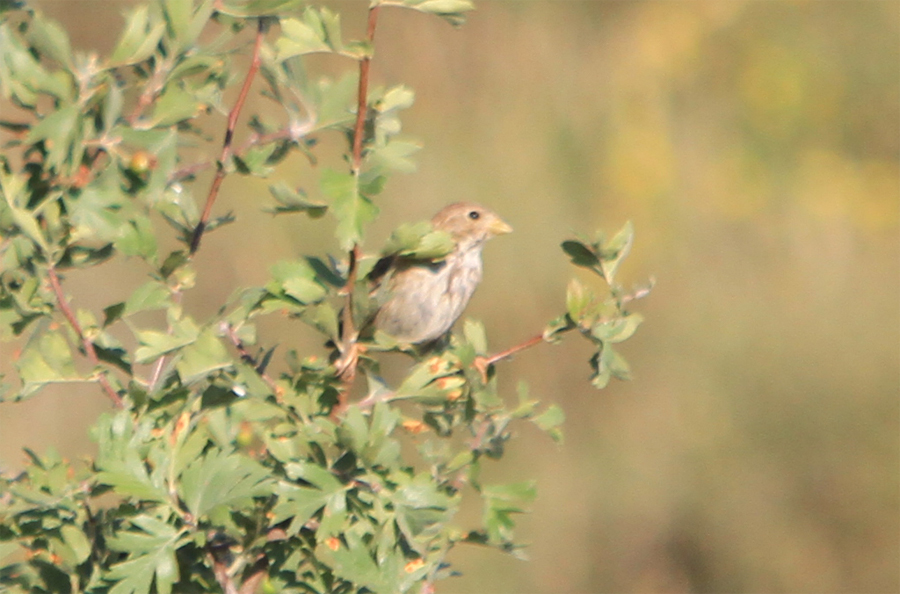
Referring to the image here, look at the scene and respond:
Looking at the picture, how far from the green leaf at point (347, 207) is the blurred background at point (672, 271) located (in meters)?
3.98

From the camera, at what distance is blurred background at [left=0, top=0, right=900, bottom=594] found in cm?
706

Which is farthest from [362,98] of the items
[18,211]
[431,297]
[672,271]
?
[672,271]

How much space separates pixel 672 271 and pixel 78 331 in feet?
21.4

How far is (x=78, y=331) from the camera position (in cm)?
205

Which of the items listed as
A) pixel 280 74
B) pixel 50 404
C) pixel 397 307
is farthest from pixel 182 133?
pixel 50 404

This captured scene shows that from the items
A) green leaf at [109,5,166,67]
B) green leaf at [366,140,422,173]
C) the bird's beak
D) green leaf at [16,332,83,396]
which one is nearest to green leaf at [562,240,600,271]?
green leaf at [366,140,422,173]

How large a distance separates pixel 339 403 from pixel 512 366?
5486mm

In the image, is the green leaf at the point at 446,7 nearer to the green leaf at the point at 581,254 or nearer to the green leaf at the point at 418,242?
the green leaf at the point at 418,242

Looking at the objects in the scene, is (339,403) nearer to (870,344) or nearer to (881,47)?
(870,344)

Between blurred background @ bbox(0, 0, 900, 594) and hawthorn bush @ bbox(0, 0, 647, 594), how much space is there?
12.3 feet

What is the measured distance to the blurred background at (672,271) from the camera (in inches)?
278

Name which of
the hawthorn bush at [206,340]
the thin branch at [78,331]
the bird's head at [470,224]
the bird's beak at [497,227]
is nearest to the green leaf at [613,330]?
the hawthorn bush at [206,340]

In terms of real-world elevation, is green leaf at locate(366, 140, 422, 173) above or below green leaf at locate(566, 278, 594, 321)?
above

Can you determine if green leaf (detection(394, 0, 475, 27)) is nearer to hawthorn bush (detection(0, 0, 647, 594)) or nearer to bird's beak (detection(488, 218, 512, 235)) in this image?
hawthorn bush (detection(0, 0, 647, 594))
